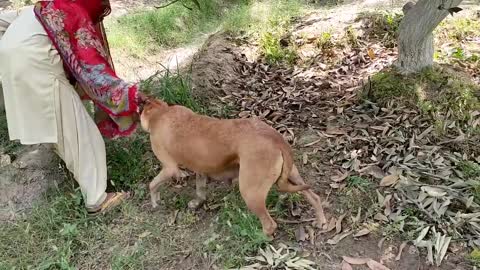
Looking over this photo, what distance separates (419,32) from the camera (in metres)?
4.30

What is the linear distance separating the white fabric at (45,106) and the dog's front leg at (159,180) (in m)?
0.36

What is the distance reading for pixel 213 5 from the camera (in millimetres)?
7535

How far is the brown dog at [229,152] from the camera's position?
319 cm

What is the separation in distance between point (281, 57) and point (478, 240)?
9.70 ft

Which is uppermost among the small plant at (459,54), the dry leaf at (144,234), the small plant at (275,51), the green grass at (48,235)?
the small plant at (459,54)

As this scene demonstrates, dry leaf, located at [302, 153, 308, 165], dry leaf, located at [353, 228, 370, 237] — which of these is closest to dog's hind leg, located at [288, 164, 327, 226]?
dry leaf, located at [353, 228, 370, 237]

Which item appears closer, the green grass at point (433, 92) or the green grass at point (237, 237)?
the green grass at point (237, 237)

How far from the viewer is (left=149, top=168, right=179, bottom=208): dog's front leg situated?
3.57m

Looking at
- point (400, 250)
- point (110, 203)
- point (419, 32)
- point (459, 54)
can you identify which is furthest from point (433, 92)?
point (110, 203)

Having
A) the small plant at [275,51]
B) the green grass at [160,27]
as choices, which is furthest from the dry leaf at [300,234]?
the green grass at [160,27]

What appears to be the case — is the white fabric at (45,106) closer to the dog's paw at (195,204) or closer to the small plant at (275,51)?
the dog's paw at (195,204)

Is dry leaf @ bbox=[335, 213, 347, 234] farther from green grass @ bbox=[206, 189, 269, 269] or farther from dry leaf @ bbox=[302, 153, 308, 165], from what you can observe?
dry leaf @ bbox=[302, 153, 308, 165]

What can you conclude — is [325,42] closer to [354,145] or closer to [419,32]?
[419,32]

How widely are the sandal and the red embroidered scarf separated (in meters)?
0.65
